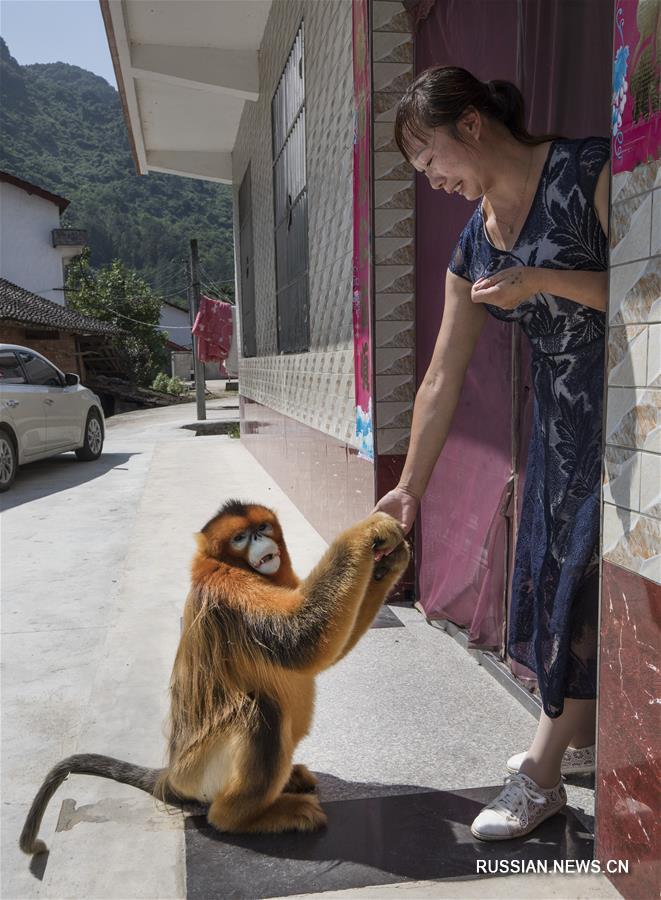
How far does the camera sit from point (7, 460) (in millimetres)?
9875

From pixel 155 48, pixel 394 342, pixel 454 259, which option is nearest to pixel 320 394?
pixel 394 342

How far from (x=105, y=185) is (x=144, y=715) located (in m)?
99.3

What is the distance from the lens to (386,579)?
2156 mm

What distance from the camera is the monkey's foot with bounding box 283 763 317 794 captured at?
2.48 metres

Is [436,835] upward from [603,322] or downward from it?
downward

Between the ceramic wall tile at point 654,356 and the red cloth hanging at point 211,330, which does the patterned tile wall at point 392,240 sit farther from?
the red cloth hanging at point 211,330

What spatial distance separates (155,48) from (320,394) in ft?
16.7

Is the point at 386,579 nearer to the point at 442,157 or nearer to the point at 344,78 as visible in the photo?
the point at 442,157

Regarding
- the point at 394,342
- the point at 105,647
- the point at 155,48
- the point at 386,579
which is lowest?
the point at 105,647

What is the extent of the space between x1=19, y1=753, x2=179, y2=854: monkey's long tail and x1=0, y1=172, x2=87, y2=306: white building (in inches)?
1462

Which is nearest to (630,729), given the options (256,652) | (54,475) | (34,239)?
(256,652)

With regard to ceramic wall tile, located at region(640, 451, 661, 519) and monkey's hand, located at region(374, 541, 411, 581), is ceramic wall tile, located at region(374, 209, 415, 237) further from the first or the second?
ceramic wall tile, located at region(640, 451, 661, 519)

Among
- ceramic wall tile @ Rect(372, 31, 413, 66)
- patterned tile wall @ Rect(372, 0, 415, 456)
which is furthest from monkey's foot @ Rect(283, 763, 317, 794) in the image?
ceramic wall tile @ Rect(372, 31, 413, 66)

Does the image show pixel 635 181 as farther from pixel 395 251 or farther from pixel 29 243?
pixel 29 243
